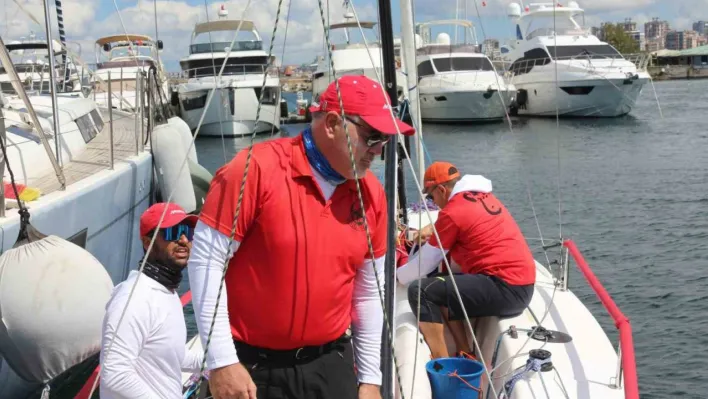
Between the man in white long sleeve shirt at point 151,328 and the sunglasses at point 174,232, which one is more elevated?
the sunglasses at point 174,232

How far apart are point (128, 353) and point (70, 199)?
13.7 feet

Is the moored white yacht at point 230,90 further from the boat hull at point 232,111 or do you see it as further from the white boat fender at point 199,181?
the white boat fender at point 199,181

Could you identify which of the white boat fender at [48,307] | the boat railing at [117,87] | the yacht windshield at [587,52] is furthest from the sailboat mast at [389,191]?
the yacht windshield at [587,52]

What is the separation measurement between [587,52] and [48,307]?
34.1m

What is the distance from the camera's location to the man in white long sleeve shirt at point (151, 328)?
8.89ft

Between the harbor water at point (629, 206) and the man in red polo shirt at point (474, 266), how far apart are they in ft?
3.13

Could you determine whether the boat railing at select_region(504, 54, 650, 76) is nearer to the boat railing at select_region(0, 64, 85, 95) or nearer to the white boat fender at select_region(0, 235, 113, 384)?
the boat railing at select_region(0, 64, 85, 95)

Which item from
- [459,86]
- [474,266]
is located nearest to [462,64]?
[459,86]

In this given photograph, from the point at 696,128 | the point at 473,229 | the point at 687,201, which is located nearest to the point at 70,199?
the point at 473,229

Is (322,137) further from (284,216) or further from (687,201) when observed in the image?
(687,201)

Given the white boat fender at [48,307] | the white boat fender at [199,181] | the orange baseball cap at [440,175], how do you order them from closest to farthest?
the white boat fender at [48,307]
the orange baseball cap at [440,175]
the white boat fender at [199,181]

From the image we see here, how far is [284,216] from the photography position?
7.56ft

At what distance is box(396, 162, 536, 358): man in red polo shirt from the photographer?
15.1ft

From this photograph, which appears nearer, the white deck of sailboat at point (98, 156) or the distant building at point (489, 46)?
the white deck of sailboat at point (98, 156)
